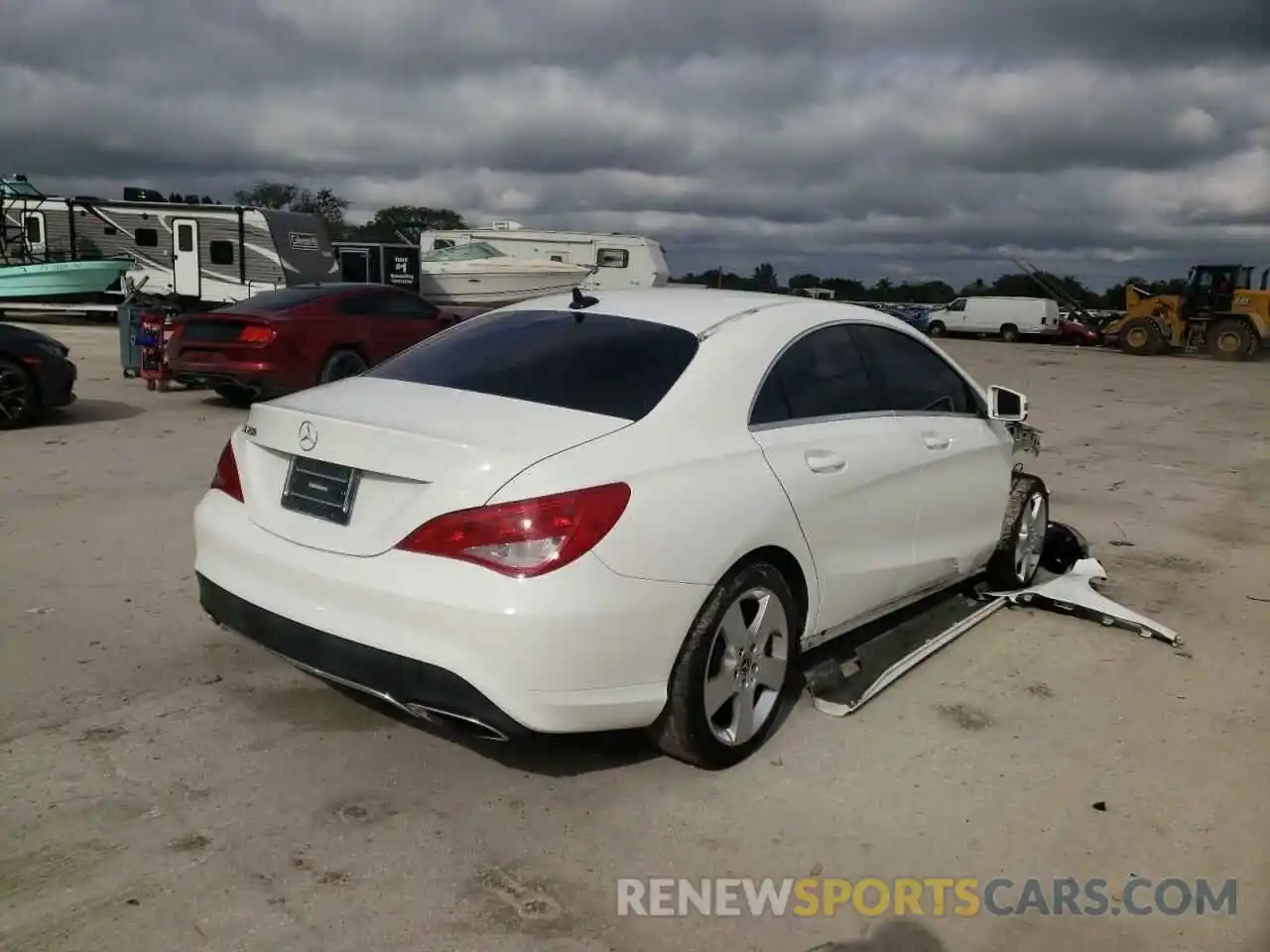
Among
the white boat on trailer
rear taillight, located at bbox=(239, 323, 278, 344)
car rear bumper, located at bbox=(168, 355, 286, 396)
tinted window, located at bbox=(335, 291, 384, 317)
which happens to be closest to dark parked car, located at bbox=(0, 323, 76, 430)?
car rear bumper, located at bbox=(168, 355, 286, 396)

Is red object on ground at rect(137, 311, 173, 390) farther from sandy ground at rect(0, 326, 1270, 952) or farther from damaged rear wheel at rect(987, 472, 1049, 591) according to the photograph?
damaged rear wheel at rect(987, 472, 1049, 591)

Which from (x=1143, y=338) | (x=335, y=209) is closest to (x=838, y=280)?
(x=1143, y=338)

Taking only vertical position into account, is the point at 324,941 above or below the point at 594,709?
below

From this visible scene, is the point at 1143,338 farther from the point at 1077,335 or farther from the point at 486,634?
the point at 486,634

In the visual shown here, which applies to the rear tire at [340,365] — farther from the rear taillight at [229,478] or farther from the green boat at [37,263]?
the green boat at [37,263]

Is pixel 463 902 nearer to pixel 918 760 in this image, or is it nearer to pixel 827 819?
pixel 827 819

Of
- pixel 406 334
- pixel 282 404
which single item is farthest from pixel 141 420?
pixel 282 404

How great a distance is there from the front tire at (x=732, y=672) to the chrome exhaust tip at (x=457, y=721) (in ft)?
1.89

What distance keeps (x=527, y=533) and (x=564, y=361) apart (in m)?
1.04

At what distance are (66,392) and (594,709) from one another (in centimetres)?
877

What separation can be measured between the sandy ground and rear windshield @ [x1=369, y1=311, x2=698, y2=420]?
1.23 m

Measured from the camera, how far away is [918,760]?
3732 mm

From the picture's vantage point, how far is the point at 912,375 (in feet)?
15.6

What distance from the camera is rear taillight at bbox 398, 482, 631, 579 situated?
296 cm
